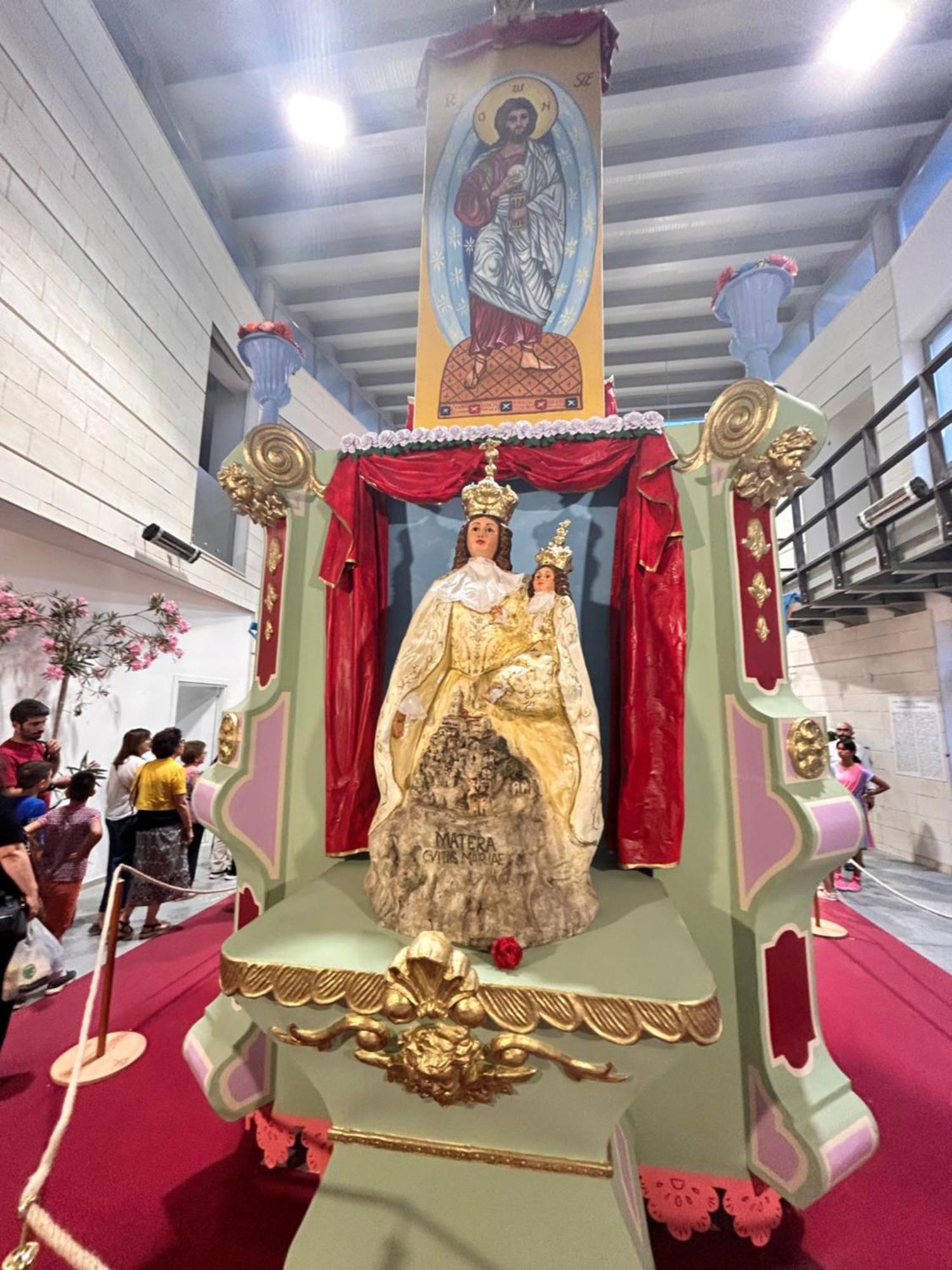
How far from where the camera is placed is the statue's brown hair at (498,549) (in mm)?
2588

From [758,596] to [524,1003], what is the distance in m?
2.04

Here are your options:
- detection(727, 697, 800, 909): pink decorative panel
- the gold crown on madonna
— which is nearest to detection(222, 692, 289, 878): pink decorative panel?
the gold crown on madonna

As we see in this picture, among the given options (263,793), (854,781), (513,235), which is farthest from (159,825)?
(854,781)

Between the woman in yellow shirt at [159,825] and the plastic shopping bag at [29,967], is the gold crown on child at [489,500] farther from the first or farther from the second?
the woman in yellow shirt at [159,825]

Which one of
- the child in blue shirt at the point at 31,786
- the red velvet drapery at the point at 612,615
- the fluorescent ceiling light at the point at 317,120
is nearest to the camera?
the red velvet drapery at the point at 612,615

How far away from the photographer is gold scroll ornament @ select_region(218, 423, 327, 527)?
294cm

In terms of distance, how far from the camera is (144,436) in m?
6.71

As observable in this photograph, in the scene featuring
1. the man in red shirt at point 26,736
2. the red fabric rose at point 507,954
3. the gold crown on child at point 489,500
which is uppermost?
the gold crown on child at point 489,500

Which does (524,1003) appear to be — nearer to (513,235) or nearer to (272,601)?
(272,601)

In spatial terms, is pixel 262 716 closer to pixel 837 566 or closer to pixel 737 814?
pixel 737 814

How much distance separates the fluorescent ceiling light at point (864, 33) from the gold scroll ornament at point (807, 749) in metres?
8.06

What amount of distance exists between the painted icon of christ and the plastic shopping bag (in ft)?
13.1

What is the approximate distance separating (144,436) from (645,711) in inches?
281

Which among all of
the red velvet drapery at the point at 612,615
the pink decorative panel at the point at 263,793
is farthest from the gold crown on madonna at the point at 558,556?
the pink decorative panel at the point at 263,793
